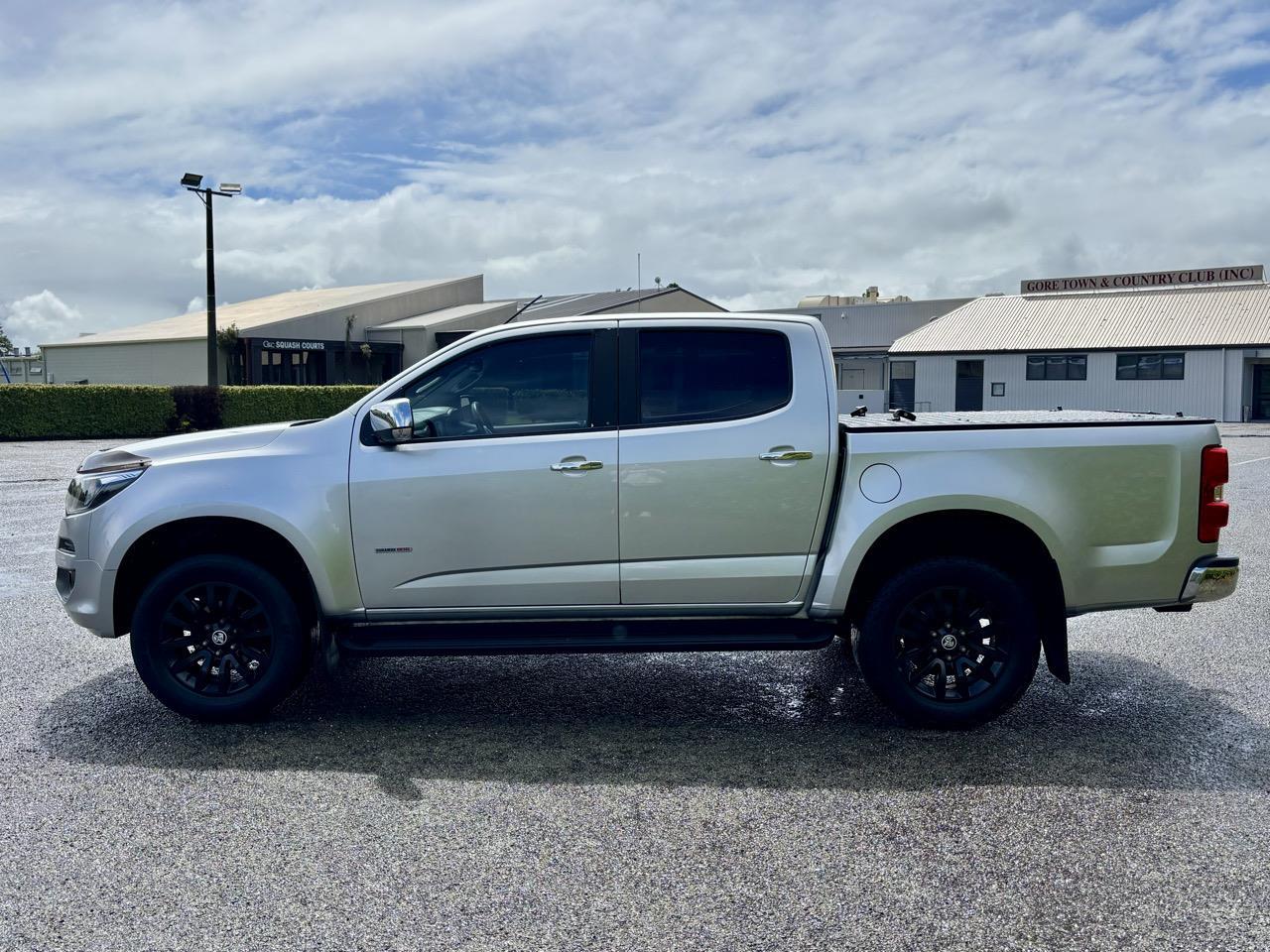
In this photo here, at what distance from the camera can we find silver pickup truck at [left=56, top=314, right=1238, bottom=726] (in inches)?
209

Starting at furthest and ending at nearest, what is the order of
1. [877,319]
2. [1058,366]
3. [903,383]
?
1. [877,319]
2. [903,383]
3. [1058,366]

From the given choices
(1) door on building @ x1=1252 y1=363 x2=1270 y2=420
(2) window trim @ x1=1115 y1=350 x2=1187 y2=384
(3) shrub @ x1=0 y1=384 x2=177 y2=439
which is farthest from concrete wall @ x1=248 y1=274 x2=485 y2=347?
(1) door on building @ x1=1252 y1=363 x2=1270 y2=420

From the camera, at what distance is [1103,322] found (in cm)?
4600

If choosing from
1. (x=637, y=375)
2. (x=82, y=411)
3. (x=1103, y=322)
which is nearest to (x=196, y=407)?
(x=82, y=411)

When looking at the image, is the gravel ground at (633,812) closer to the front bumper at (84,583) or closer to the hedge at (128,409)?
the front bumper at (84,583)

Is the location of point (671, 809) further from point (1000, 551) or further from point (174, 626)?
point (174, 626)

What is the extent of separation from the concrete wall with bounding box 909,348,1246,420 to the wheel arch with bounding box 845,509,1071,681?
37.9 metres

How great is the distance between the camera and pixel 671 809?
14.6 feet

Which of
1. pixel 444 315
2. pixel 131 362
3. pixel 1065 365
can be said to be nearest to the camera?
pixel 1065 365

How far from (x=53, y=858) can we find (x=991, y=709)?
4019 millimetres

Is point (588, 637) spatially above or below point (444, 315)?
below

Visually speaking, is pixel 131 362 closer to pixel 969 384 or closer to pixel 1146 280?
pixel 969 384

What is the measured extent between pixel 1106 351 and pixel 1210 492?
42.0 meters

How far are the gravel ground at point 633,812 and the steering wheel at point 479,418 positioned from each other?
1477 mm
